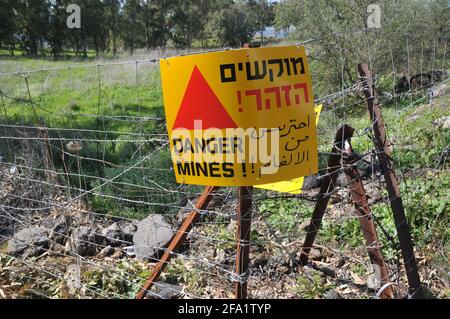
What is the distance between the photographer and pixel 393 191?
2.38 metres

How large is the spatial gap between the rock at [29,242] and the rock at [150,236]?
33.6 inches

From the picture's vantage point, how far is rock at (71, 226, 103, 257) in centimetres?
376

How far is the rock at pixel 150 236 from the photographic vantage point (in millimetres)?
3629

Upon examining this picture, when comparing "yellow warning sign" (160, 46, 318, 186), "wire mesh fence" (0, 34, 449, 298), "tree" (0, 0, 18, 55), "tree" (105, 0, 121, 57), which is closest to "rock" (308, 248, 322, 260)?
"wire mesh fence" (0, 34, 449, 298)

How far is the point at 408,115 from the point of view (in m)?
7.29

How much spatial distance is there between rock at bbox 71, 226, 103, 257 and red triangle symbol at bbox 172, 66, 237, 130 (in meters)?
2.17

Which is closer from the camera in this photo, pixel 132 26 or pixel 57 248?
pixel 57 248

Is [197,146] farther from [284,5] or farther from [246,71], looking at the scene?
[284,5]

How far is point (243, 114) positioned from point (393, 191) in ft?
3.53

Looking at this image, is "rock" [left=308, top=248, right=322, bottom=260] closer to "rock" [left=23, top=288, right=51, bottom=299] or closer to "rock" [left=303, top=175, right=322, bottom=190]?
"rock" [left=303, top=175, right=322, bottom=190]

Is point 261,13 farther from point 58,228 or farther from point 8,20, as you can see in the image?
point 58,228

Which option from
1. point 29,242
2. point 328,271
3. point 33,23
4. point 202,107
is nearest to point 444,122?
point 328,271

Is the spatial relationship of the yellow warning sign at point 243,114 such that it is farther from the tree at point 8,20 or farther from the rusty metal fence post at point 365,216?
the tree at point 8,20
